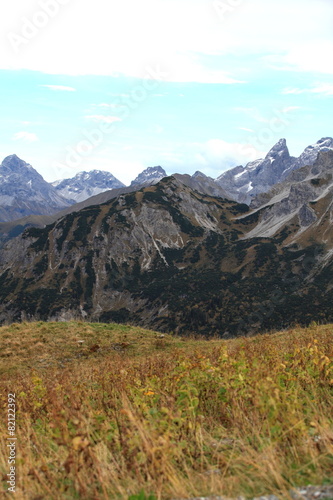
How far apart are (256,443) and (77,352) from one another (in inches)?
682

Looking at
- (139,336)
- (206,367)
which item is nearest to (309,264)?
(139,336)

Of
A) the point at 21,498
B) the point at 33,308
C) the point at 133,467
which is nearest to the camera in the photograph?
the point at 21,498

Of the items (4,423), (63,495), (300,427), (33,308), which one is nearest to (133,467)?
(63,495)

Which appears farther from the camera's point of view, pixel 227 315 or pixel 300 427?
pixel 227 315

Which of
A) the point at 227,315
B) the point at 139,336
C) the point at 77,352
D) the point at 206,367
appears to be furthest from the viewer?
the point at 227,315

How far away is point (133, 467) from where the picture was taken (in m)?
5.17

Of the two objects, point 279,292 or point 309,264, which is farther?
point 309,264

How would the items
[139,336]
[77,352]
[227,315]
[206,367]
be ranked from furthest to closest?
1. [227,315]
2. [139,336]
3. [77,352]
4. [206,367]

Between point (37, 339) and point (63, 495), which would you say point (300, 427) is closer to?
point (63, 495)

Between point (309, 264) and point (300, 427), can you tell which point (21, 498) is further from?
point (309, 264)

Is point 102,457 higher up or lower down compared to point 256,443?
higher up

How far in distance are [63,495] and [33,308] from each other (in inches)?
7680

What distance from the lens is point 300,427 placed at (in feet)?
17.4

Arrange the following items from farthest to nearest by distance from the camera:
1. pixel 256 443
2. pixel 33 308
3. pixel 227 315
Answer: pixel 33 308 < pixel 227 315 < pixel 256 443
